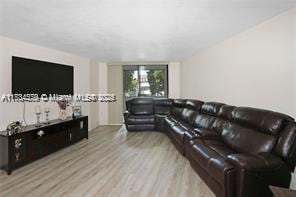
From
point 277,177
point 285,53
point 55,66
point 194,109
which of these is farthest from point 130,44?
point 277,177

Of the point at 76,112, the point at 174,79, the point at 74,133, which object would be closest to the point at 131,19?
the point at 74,133

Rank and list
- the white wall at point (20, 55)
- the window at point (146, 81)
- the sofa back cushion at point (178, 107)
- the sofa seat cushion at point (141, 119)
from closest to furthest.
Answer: the white wall at point (20, 55)
the sofa back cushion at point (178, 107)
the sofa seat cushion at point (141, 119)
the window at point (146, 81)

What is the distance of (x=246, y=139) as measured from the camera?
8.83 feet

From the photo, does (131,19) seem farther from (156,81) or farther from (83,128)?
(156,81)

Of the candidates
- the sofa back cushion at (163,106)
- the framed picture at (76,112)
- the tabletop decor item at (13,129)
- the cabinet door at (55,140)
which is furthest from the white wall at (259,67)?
the tabletop decor item at (13,129)

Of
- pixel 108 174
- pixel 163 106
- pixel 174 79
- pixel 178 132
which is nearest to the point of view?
pixel 108 174

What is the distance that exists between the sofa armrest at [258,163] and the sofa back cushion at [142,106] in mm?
4787

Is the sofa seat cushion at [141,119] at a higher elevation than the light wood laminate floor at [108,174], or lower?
higher

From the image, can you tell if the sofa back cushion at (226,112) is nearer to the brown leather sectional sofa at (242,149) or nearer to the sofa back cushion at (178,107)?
the brown leather sectional sofa at (242,149)

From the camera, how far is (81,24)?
2.90m

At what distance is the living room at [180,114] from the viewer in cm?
225

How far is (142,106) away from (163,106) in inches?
28.2

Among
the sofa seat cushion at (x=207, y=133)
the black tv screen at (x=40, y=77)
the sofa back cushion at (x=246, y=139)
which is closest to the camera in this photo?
the sofa back cushion at (x=246, y=139)

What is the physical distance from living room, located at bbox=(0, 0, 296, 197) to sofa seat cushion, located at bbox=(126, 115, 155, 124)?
98cm
